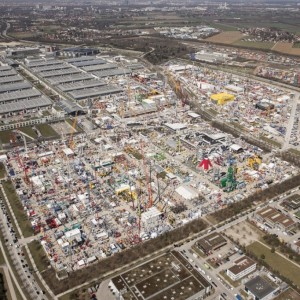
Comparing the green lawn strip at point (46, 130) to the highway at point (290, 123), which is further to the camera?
the green lawn strip at point (46, 130)

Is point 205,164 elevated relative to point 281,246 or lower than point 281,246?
elevated

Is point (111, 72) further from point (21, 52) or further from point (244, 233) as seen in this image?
point (244, 233)

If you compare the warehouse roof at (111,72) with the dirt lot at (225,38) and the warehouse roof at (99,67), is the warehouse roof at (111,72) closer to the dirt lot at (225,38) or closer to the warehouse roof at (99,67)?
the warehouse roof at (99,67)

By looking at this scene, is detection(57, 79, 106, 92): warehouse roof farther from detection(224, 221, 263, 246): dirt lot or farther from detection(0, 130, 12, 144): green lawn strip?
detection(224, 221, 263, 246): dirt lot

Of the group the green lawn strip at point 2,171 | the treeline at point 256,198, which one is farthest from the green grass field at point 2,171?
the treeline at point 256,198

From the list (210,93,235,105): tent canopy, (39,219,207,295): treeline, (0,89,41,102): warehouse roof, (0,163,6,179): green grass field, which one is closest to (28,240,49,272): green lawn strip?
(39,219,207,295): treeline

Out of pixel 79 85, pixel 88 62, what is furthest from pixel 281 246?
pixel 88 62
